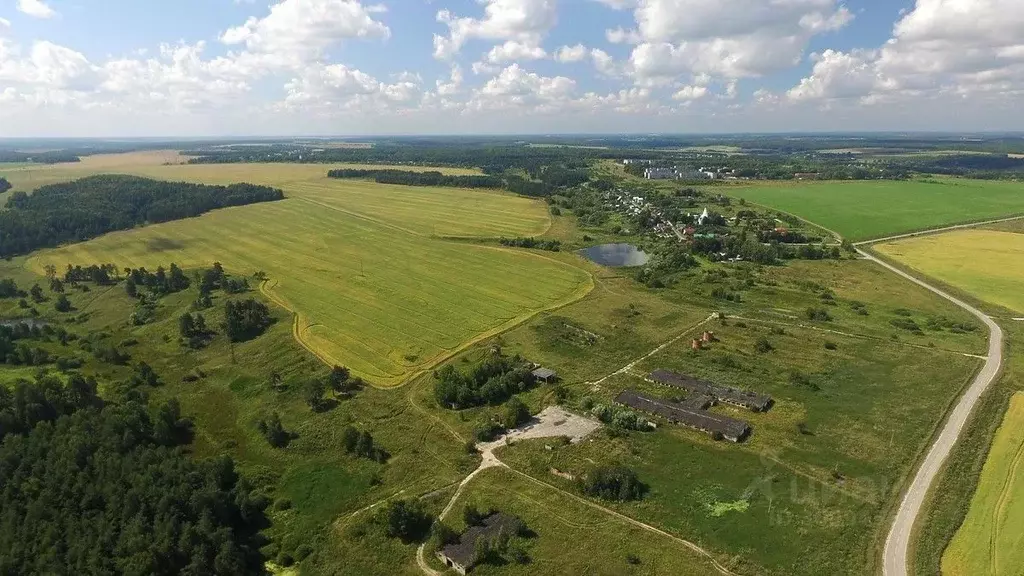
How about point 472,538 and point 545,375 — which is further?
point 545,375

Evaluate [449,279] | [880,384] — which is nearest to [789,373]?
[880,384]

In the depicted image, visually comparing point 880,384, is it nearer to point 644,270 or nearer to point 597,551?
point 597,551

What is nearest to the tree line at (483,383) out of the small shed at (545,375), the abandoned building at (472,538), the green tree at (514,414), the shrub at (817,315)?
the small shed at (545,375)

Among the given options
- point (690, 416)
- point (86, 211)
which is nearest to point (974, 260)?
point (690, 416)

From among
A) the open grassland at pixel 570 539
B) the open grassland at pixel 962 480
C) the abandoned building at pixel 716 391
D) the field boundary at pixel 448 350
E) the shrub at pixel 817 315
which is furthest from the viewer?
the shrub at pixel 817 315

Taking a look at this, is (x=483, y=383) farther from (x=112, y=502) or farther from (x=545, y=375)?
(x=112, y=502)

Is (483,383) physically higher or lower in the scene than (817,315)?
lower

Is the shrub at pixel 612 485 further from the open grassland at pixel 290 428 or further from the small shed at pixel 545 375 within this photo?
the small shed at pixel 545 375
